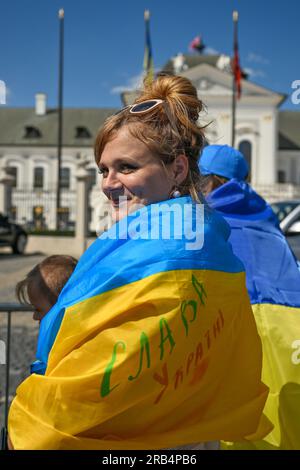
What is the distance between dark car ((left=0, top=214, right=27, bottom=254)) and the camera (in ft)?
56.5

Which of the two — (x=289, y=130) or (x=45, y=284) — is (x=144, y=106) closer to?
(x=45, y=284)

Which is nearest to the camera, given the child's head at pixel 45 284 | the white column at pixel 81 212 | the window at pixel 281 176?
the child's head at pixel 45 284

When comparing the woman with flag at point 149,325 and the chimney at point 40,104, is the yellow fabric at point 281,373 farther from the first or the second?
the chimney at point 40,104

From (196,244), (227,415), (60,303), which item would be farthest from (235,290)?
(60,303)

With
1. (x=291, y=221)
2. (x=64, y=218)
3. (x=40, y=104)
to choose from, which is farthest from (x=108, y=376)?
(x=40, y=104)

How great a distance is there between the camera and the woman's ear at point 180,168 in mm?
1299

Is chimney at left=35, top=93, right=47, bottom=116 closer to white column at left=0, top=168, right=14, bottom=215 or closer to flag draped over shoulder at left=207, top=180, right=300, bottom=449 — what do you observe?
white column at left=0, top=168, right=14, bottom=215

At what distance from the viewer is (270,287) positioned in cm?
202

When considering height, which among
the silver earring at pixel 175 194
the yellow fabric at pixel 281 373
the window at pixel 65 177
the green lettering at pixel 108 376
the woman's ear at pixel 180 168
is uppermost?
the window at pixel 65 177

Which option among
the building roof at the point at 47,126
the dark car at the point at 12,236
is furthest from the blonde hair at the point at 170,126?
the building roof at the point at 47,126

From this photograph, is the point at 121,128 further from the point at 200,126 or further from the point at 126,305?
the point at 126,305

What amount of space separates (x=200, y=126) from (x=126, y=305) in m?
0.56

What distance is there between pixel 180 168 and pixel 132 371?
0.52 metres

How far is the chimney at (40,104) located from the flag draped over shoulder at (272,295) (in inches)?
1963
